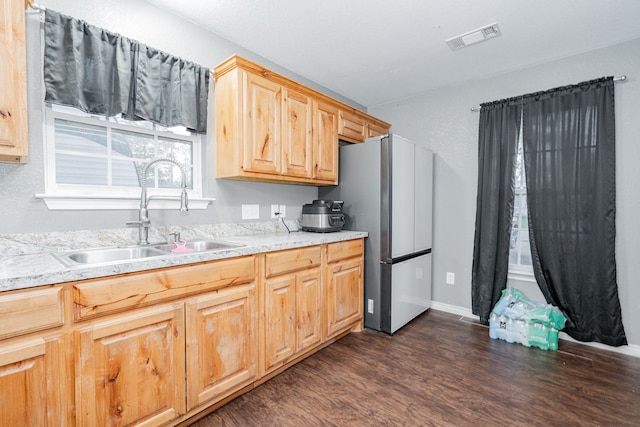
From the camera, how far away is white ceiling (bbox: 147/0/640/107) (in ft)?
6.56

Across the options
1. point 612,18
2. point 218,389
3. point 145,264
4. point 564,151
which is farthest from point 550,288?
point 145,264

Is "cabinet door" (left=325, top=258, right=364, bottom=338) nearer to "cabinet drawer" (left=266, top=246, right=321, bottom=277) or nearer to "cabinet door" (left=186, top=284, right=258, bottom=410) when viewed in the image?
"cabinet drawer" (left=266, top=246, right=321, bottom=277)

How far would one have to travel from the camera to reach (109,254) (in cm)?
172

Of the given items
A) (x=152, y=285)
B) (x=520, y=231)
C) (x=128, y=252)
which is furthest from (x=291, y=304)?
(x=520, y=231)

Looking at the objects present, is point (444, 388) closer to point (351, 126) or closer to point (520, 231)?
point (520, 231)

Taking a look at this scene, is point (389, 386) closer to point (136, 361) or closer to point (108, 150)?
point (136, 361)

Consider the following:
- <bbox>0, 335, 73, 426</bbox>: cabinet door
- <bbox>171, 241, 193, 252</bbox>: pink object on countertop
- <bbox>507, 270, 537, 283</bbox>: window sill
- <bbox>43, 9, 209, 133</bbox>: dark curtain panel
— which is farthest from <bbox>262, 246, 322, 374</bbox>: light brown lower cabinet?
<bbox>507, 270, 537, 283</bbox>: window sill

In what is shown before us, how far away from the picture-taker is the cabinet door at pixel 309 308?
7.04 feet

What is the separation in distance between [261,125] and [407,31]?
132 centimetres

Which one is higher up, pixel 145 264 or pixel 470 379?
pixel 145 264

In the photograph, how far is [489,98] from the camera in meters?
3.03

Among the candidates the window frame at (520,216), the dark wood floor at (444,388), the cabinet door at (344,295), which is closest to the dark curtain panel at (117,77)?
the cabinet door at (344,295)

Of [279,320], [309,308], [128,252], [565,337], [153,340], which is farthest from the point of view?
[565,337]

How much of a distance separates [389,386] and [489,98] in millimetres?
2835
